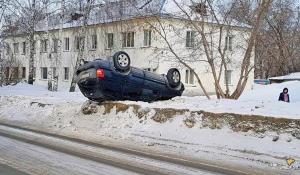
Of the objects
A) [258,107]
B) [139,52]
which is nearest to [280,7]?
[258,107]

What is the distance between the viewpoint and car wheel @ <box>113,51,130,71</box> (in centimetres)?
1215

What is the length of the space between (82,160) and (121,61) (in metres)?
5.41

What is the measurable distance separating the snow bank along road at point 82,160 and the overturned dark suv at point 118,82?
2.40 metres

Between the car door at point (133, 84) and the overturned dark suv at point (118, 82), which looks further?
the car door at point (133, 84)

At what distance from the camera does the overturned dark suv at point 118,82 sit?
1179 centimetres

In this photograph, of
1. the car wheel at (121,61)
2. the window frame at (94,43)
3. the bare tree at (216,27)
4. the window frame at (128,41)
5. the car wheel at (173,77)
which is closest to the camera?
the car wheel at (121,61)

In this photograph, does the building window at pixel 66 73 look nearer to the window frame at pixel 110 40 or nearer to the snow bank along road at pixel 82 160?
the window frame at pixel 110 40

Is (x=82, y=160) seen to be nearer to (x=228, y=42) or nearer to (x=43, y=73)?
(x=228, y=42)

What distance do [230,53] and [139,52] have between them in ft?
49.0

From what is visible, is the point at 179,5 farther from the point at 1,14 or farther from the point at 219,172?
the point at 1,14

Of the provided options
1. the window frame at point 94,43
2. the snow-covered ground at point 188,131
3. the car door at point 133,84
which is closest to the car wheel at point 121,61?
the car door at point 133,84

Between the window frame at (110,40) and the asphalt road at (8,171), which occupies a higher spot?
the window frame at (110,40)

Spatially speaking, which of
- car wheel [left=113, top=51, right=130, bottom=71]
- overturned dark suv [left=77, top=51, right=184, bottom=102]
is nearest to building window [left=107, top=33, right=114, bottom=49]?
overturned dark suv [left=77, top=51, right=184, bottom=102]

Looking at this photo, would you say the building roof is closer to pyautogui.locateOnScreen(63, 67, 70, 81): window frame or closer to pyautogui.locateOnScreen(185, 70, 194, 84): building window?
pyautogui.locateOnScreen(63, 67, 70, 81): window frame
